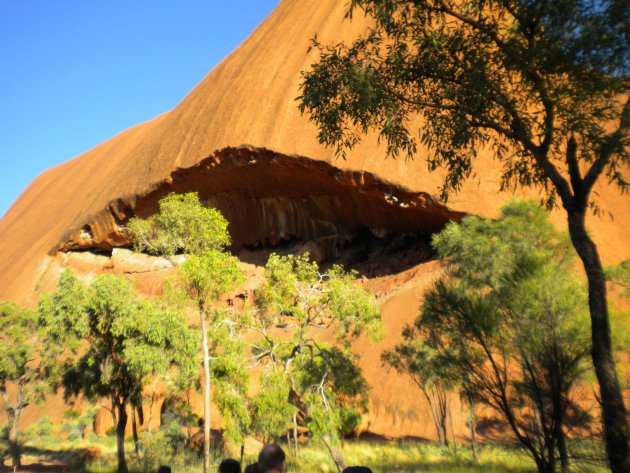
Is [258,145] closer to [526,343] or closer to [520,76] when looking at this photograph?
[520,76]

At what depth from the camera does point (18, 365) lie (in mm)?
16438

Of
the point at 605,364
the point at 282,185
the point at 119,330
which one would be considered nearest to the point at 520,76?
the point at 605,364

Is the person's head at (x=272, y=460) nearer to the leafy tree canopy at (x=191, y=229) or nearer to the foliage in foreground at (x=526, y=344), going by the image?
the foliage in foreground at (x=526, y=344)

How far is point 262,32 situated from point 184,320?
2833 centimetres

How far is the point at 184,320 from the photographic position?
44.5 ft

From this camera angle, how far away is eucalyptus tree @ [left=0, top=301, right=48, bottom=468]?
15938 mm

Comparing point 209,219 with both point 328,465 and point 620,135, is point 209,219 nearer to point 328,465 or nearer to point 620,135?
point 328,465

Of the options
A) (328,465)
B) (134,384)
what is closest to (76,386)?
(134,384)

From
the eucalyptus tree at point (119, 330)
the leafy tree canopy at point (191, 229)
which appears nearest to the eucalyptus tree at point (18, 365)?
the eucalyptus tree at point (119, 330)

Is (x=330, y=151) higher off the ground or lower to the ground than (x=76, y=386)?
higher

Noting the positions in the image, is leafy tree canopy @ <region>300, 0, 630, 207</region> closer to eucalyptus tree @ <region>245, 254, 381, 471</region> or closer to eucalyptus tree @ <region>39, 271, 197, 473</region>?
eucalyptus tree @ <region>245, 254, 381, 471</region>

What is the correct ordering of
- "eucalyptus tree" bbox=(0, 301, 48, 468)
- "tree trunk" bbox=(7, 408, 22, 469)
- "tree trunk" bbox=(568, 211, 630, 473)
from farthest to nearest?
"eucalyptus tree" bbox=(0, 301, 48, 468) → "tree trunk" bbox=(7, 408, 22, 469) → "tree trunk" bbox=(568, 211, 630, 473)

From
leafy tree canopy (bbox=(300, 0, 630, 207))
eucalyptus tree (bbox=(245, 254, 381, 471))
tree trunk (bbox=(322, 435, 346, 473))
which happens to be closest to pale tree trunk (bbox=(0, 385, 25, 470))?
eucalyptus tree (bbox=(245, 254, 381, 471))

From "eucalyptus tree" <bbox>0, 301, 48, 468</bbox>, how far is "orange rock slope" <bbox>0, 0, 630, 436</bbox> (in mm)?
12180
